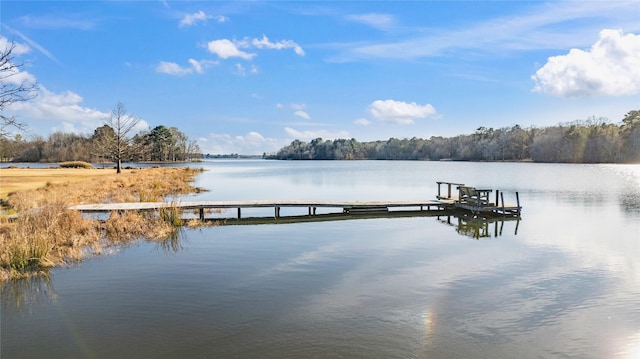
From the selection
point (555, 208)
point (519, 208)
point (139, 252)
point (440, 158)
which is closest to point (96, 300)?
point (139, 252)

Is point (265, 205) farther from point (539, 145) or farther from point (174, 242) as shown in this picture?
point (539, 145)

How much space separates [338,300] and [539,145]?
381 ft

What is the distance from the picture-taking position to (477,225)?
19.3 metres

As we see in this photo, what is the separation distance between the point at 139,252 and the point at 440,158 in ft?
498

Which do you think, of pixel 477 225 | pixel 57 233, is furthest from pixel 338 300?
pixel 477 225

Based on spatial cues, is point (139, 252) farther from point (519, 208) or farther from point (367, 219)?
point (519, 208)

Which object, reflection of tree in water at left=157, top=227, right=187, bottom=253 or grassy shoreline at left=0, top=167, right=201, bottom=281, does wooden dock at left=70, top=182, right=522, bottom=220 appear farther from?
reflection of tree in water at left=157, top=227, right=187, bottom=253

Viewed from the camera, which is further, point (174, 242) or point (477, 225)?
point (477, 225)

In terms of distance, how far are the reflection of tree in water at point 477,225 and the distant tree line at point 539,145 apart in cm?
8590

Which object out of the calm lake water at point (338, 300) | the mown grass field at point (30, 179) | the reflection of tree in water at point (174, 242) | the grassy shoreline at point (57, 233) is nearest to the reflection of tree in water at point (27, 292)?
the calm lake water at point (338, 300)

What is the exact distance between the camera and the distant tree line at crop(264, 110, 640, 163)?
9275cm

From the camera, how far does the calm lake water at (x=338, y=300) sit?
676 centimetres

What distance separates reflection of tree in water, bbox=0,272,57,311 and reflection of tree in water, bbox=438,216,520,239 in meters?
13.5

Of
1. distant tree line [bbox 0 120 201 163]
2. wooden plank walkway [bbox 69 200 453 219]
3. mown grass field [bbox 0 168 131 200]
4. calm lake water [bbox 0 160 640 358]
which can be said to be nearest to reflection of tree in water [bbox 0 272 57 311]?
calm lake water [bbox 0 160 640 358]
